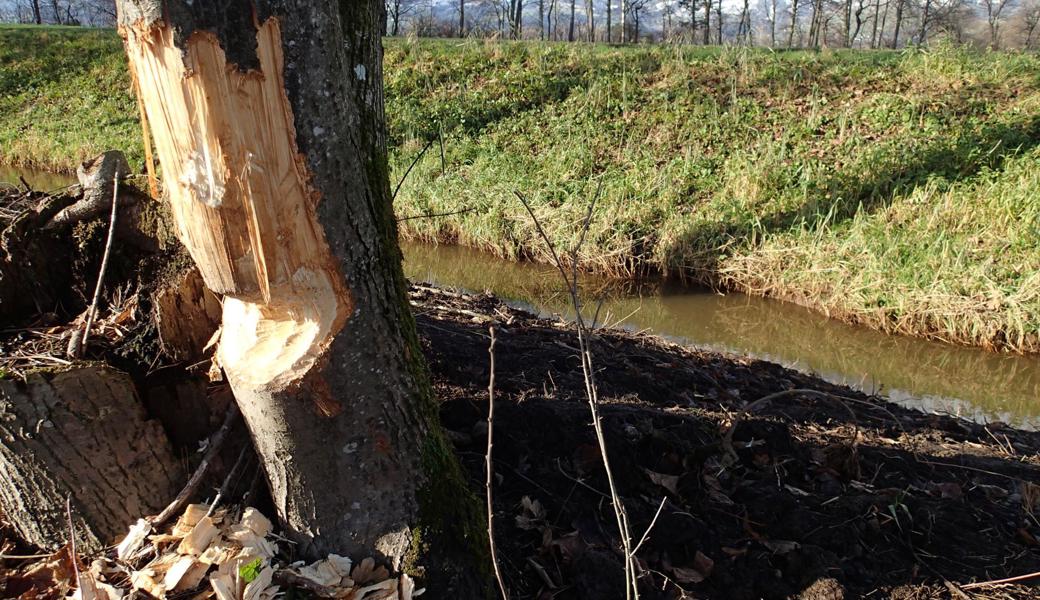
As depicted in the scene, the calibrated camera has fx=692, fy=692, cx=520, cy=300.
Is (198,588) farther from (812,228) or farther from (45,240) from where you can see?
(812,228)

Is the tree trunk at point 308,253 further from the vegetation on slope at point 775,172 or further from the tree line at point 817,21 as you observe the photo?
the tree line at point 817,21

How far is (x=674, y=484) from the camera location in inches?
98.3

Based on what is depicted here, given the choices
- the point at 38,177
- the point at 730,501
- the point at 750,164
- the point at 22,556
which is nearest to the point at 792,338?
the point at 750,164

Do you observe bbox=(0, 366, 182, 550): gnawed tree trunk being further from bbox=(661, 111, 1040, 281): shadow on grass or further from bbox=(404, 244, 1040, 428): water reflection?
bbox=(661, 111, 1040, 281): shadow on grass

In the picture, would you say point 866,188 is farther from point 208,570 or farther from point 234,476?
point 208,570

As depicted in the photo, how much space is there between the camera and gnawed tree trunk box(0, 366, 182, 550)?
1796 millimetres

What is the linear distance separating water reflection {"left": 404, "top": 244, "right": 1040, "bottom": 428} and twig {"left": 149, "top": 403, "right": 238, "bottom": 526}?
16.0 feet

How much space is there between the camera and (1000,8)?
32688 millimetres

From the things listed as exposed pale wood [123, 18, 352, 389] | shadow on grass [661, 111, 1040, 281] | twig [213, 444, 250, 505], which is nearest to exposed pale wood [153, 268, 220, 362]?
twig [213, 444, 250, 505]

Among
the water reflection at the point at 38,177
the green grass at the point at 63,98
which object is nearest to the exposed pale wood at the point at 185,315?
the water reflection at the point at 38,177

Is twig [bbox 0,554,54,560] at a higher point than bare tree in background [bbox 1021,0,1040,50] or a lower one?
lower

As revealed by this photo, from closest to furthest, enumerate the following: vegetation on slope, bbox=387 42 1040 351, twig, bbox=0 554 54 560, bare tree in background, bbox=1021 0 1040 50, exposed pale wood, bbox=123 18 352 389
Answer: exposed pale wood, bbox=123 18 352 389
twig, bbox=0 554 54 560
vegetation on slope, bbox=387 42 1040 351
bare tree in background, bbox=1021 0 1040 50

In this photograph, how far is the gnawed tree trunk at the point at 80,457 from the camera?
5.89ft

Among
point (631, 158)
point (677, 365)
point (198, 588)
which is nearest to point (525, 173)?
point (631, 158)
